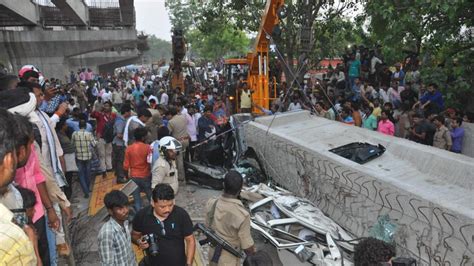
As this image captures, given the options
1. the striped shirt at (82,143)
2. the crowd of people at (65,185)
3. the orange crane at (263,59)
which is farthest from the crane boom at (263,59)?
the striped shirt at (82,143)

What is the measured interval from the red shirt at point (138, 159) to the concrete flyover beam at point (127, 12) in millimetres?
16279

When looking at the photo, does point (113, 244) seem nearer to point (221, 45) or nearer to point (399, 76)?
point (399, 76)

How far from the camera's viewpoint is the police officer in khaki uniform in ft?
11.6

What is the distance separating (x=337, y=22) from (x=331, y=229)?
1168cm

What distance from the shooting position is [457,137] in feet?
25.8

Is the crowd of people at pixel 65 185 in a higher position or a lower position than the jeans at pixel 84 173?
higher

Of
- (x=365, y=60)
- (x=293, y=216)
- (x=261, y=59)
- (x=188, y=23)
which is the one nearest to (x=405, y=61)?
(x=365, y=60)

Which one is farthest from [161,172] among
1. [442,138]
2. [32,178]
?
[442,138]

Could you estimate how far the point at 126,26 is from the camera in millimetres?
23641

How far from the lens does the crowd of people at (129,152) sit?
9.50 ft

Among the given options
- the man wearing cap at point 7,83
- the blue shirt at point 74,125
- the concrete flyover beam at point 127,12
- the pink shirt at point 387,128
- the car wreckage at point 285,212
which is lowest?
the car wreckage at point 285,212

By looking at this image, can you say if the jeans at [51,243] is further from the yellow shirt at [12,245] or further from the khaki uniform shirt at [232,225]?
the yellow shirt at [12,245]

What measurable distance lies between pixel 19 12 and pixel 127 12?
6870 millimetres

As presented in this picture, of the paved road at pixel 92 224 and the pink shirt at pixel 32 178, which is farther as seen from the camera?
the paved road at pixel 92 224
